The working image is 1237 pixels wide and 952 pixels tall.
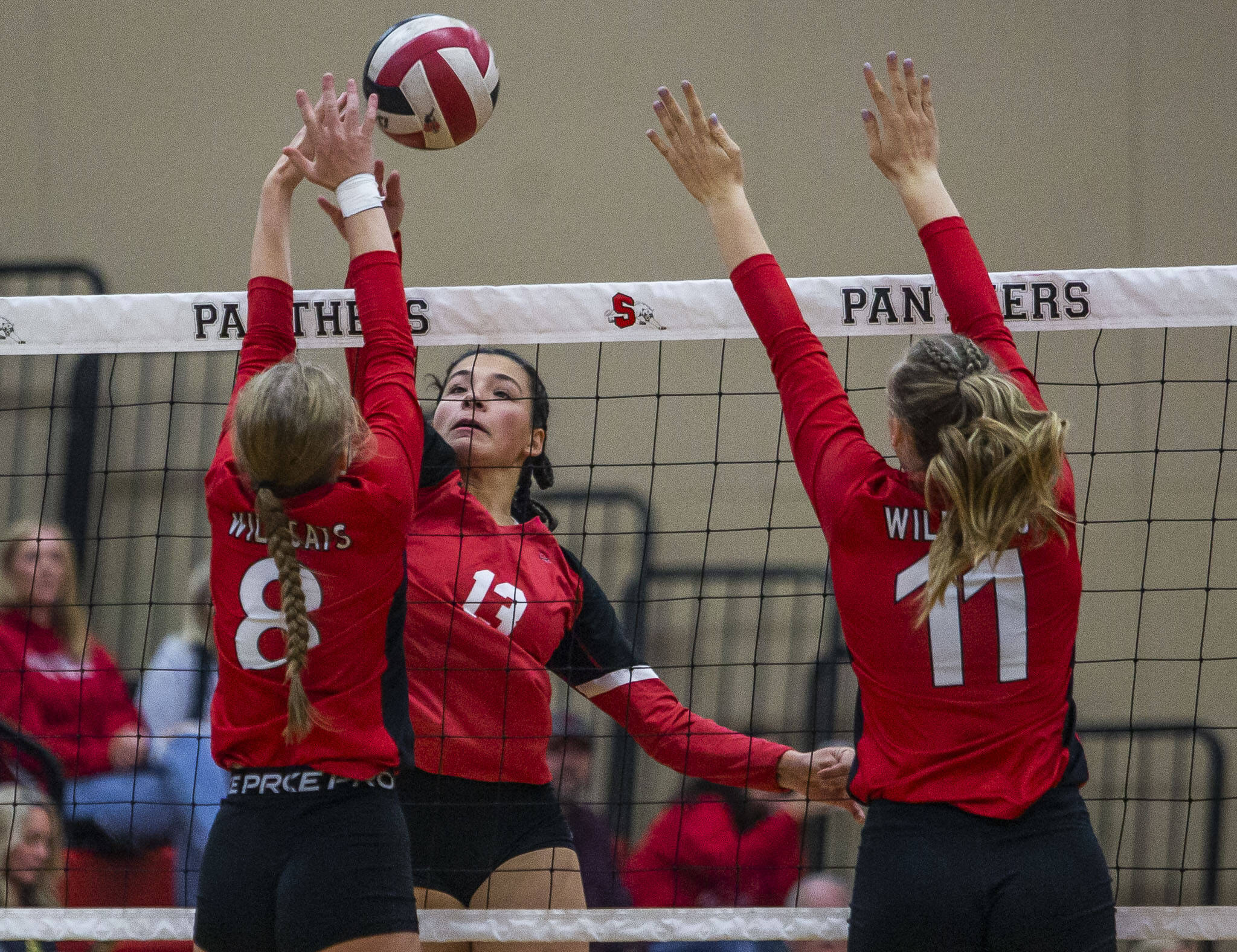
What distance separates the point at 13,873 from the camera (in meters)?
3.74

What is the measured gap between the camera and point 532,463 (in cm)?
321

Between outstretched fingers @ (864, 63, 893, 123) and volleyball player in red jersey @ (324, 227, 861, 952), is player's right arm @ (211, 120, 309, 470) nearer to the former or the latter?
volleyball player in red jersey @ (324, 227, 861, 952)

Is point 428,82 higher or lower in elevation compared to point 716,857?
higher

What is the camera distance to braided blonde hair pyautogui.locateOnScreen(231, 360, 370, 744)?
1.99 m

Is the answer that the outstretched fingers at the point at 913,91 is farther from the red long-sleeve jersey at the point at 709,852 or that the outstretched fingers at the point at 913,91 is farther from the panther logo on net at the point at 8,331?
the red long-sleeve jersey at the point at 709,852

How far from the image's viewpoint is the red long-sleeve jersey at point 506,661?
274 centimetres

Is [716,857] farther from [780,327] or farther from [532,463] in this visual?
[780,327]

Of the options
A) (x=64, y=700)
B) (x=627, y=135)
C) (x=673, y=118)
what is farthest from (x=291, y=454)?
(x=627, y=135)

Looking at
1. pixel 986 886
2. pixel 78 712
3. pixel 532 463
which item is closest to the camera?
pixel 986 886

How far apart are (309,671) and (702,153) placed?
1.14m

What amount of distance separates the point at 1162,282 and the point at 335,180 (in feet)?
5.59

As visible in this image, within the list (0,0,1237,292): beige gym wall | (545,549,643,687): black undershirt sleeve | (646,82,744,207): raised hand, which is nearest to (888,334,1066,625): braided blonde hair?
(646,82,744,207): raised hand

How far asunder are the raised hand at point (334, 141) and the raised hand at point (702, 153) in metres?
0.54

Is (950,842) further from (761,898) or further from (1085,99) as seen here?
(1085,99)
